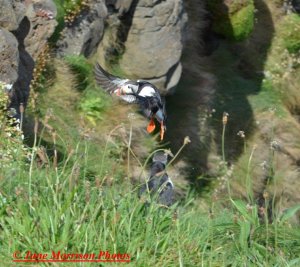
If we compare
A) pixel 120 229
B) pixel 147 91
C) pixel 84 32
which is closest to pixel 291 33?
pixel 84 32

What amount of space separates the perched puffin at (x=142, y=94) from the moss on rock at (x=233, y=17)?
14.2 feet

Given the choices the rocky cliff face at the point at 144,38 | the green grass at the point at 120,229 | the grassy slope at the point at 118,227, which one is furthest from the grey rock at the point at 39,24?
the green grass at the point at 120,229

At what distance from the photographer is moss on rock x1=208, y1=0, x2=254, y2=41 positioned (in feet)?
41.2

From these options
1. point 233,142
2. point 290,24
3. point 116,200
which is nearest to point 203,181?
point 233,142

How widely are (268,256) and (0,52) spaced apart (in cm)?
335

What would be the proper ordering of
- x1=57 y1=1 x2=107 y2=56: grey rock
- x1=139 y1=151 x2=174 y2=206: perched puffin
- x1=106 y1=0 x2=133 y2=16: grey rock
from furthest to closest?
x1=106 y1=0 x2=133 y2=16: grey rock → x1=57 y1=1 x2=107 y2=56: grey rock → x1=139 y1=151 x2=174 y2=206: perched puffin

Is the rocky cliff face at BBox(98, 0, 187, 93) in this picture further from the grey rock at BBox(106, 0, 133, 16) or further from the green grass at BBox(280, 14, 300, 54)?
the green grass at BBox(280, 14, 300, 54)

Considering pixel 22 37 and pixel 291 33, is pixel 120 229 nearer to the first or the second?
pixel 22 37

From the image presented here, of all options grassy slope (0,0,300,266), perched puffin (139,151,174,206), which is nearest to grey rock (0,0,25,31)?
perched puffin (139,151,174,206)

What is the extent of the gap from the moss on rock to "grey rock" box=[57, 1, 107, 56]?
283 cm

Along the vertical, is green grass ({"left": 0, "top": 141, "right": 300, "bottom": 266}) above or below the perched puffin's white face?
above

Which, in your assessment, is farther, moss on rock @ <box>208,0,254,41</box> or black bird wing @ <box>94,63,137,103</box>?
moss on rock @ <box>208,0,254,41</box>

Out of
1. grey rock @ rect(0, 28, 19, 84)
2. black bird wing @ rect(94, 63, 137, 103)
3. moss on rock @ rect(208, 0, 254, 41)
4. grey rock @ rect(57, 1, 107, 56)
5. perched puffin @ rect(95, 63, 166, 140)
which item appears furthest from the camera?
moss on rock @ rect(208, 0, 254, 41)

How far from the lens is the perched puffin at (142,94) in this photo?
7430 millimetres
